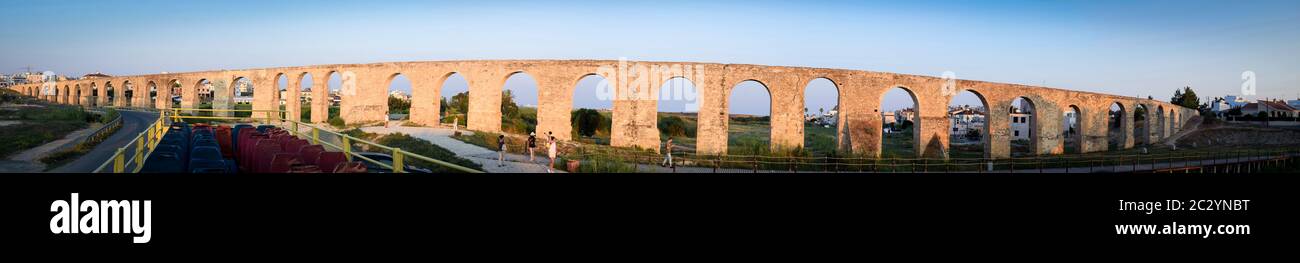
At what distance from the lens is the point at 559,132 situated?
1944 centimetres

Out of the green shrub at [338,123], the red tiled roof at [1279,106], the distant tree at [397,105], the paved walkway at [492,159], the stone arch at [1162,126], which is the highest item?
the red tiled roof at [1279,106]

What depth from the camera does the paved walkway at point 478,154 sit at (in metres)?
11.5

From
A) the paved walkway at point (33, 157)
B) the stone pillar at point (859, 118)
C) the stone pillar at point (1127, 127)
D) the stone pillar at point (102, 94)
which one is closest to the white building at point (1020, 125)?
the stone pillar at point (1127, 127)

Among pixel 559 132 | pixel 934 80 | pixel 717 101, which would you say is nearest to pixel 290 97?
pixel 559 132

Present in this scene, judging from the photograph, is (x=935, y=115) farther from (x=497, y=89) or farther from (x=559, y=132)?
(x=497, y=89)

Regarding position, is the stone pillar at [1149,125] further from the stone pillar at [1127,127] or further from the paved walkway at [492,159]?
the paved walkway at [492,159]

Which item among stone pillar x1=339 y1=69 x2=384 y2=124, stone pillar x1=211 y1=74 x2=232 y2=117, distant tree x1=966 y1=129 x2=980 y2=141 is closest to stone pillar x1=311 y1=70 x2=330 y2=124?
stone pillar x1=339 y1=69 x2=384 y2=124

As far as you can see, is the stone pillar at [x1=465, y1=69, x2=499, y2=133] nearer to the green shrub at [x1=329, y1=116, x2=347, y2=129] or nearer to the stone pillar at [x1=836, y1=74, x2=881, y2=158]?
the green shrub at [x1=329, y1=116, x2=347, y2=129]

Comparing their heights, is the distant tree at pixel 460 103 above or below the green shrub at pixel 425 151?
above

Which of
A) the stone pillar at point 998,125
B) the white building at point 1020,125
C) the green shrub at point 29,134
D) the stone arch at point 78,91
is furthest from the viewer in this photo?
the white building at point 1020,125

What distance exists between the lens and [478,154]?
14.4 metres

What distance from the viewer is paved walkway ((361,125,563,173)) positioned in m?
11.5
